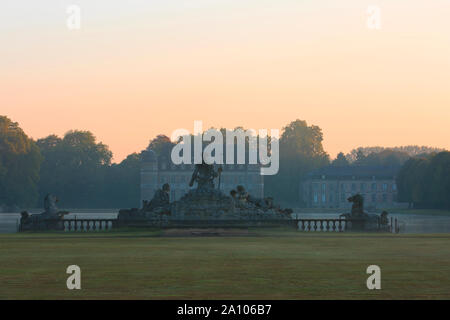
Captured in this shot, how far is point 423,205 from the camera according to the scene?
13600 cm

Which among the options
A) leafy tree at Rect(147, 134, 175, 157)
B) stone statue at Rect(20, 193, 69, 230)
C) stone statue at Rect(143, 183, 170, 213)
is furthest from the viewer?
leafy tree at Rect(147, 134, 175, 157)

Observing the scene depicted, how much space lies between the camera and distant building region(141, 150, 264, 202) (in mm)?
182375

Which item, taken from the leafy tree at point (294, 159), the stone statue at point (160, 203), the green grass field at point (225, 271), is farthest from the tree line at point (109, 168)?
the green grass field at point (225, 271)

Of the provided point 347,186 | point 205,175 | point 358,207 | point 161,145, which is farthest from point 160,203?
point 161,145

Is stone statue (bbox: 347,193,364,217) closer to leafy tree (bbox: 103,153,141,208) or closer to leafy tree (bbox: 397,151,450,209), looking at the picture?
leafy tree (bbox: 397,151,450,209)

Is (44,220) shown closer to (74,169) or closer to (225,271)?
(225,271)

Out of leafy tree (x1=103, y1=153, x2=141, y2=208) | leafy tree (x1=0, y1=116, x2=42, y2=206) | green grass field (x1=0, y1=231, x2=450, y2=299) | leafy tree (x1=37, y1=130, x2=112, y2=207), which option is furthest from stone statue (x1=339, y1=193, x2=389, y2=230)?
leafy tree (x1=103, y1=153, x2=141, y2=208)

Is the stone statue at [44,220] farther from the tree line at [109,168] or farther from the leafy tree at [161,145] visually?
the leafy tree at [161,145]

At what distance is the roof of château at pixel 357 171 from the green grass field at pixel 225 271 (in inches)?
5965

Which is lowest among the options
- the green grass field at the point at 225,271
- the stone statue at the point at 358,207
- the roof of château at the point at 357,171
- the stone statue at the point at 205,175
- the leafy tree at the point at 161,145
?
the green grass field at the point at 225,271

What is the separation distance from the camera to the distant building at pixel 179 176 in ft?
598

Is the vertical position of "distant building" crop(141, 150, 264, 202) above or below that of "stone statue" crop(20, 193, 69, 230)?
above

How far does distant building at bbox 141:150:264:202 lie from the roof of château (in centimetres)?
→ 1111
